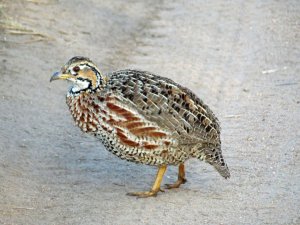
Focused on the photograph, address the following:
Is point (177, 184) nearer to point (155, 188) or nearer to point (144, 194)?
point (155, 188)

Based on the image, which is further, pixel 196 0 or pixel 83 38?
pixel 196 0

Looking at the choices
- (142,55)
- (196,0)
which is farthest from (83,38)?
(196,0)

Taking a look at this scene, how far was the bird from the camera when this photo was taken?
8.82m

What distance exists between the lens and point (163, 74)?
12414mm

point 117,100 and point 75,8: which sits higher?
point 117,100

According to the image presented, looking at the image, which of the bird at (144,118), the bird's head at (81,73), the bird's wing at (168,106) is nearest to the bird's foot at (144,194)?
the bird at (144,118)

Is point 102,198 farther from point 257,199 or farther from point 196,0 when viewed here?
point 196,0

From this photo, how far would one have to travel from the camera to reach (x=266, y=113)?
436 inches

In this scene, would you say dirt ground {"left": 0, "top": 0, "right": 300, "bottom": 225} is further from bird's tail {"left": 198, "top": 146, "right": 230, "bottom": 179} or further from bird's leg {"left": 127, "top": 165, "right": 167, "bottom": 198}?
bird's tail {"left": 198, "top": 146, "right": 230, "bottom": 179}

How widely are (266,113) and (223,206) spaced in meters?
2.70

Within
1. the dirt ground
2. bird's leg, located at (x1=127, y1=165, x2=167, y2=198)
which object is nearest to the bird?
bird's leg, located at (x1=127, y1=165, x2=167, y2=198)

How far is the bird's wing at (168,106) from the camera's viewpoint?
887 centimetres

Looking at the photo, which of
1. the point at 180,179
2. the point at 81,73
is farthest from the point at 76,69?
the point at 180,179

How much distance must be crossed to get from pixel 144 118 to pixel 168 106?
28 centimetres
